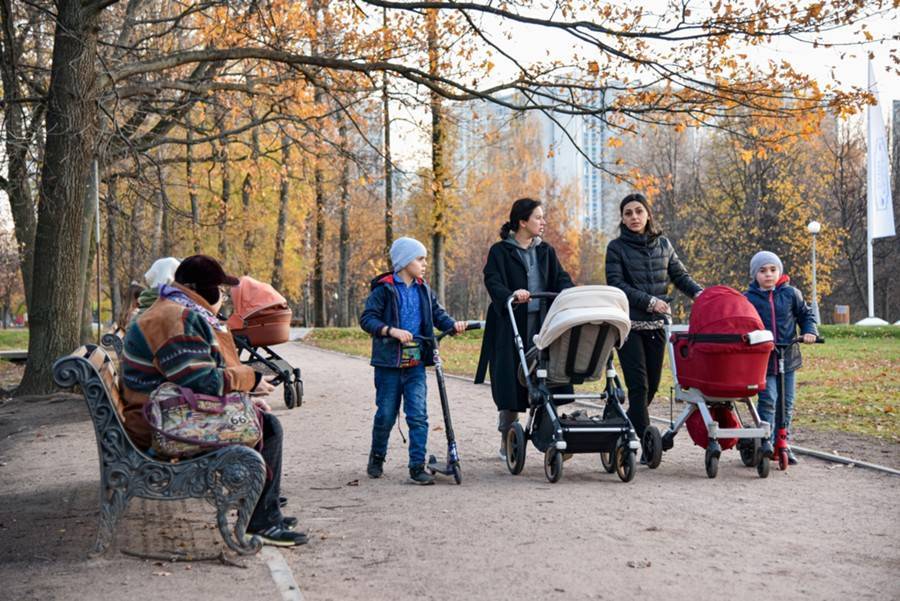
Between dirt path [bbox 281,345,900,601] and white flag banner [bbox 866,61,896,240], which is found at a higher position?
white flag banner [bbox 866,61,896,240]

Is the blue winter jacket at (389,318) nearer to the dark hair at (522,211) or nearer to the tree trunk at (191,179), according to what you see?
the dark hair at (522,211)

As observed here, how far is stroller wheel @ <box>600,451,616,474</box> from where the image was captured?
7449 mm

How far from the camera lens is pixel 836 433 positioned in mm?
9703

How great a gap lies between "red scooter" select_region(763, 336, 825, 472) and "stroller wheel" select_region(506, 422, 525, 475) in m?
1.82

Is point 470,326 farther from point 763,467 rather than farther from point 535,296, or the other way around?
point 763,467

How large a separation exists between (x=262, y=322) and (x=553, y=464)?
6.00 metres

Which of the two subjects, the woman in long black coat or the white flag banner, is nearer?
the woman in long black coat

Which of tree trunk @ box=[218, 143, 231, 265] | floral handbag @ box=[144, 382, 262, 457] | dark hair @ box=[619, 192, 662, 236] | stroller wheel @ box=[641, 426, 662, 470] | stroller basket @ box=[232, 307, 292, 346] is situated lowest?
stroller wheel @ box=[641, 426, 662, 470]

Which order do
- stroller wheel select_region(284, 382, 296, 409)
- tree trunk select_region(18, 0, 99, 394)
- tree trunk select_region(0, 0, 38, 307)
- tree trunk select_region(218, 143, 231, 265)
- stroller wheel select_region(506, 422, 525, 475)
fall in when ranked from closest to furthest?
stroller wheel select_region(506, 422, 525, 475)
stroller wheel select_region(284, 382, 296, 409)
tree trunk select_region(18, 0, 99, 394)
tree trunk select_region(0, 0, 38, 307)
tree trunk select_region(218, 143, 231, 265)

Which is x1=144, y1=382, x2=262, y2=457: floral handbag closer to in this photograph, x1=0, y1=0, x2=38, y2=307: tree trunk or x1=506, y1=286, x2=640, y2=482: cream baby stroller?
x1=506, y1=286, x2=640, y2=482: cream baby stroller

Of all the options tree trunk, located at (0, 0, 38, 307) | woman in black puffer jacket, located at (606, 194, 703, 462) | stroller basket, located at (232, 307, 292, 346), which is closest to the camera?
→ woman in black puffer jacket, located at (606, 194, 703, 462)

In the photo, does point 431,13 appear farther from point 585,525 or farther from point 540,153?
point 540,153

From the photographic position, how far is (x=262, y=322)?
12.2m

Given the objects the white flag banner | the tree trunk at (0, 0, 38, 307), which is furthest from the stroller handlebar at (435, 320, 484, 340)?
the white flag banner
